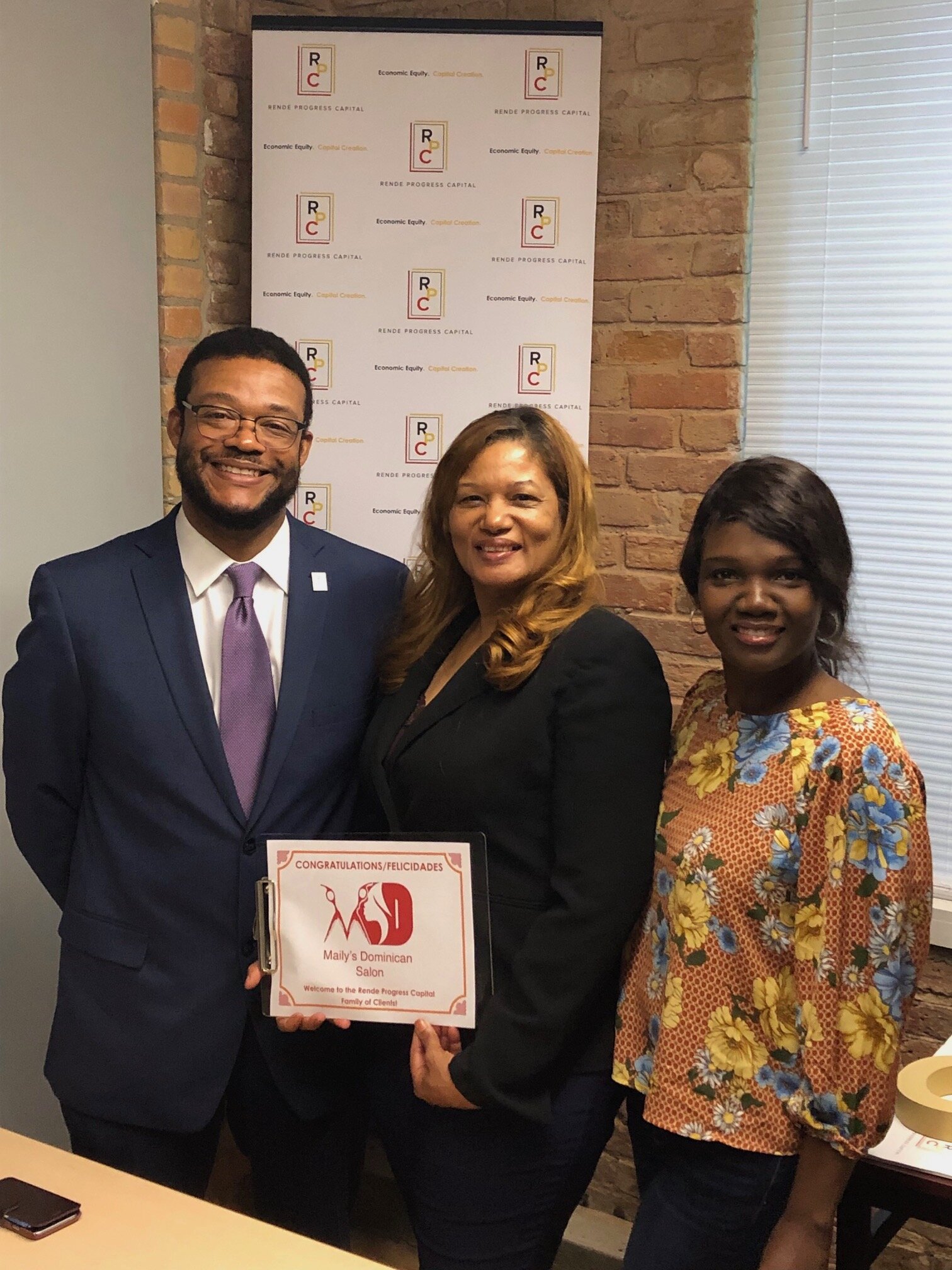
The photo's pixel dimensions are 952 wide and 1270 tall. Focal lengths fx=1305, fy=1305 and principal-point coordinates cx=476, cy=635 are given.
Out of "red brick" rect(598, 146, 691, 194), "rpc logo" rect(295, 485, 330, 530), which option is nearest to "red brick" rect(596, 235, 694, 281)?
"red brick" rect(598, 146, 691, 194)

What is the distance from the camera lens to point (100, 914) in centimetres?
203

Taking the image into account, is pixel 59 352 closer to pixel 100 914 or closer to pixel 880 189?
pixel 100 914

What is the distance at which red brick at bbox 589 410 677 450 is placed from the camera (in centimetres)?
297

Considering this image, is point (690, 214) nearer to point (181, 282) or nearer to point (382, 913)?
point (181, 282)

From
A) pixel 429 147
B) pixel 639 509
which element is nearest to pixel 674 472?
pixel 639 509

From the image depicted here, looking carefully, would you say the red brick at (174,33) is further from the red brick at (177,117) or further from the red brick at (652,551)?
the red brick at (652,551)

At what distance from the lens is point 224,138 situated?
3.21 metres

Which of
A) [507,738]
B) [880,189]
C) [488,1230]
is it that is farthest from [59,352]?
[488,1230]

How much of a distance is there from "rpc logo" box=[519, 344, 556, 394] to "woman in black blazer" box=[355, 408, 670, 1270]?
3.54 ft

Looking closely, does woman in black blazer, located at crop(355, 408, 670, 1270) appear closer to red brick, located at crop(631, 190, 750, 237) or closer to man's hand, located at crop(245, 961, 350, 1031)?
man's hand, located at crop(245, 961, 350, 1031)

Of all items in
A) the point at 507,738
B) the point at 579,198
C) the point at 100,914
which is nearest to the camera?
the point at 507,738

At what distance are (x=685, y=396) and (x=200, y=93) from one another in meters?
1.38

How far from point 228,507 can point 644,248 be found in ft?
4.53

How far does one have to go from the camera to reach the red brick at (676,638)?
9.74ft
